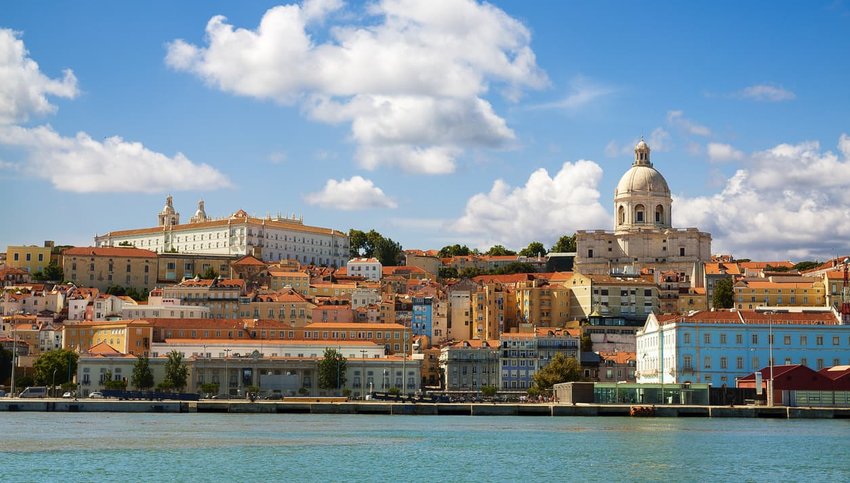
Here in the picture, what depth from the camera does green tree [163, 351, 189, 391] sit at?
96875 millimetres

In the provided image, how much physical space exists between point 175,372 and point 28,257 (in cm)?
6823

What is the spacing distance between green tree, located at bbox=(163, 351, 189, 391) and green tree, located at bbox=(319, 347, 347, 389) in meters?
9.44

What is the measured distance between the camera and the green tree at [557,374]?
97750 mm

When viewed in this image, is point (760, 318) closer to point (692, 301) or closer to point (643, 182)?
point (692, 301)

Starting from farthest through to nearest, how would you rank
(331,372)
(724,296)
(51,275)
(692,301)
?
(51,275), (692,301), (724,296), (331,372)

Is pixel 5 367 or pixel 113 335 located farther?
pixel 113 335

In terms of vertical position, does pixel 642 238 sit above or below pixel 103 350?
above

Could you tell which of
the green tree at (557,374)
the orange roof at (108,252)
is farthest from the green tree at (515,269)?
the green tree at (557,374)

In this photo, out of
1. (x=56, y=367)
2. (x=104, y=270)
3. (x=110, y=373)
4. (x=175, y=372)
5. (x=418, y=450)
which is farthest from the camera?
(x=104, y=270)

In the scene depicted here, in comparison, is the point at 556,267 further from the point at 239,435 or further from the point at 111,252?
the point at 239,435

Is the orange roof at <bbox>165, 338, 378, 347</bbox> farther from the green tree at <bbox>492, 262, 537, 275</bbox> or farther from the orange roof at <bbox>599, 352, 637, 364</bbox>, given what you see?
the green tree at <bbox>492, 262, 537, 275</bbox>

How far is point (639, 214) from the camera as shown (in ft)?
487

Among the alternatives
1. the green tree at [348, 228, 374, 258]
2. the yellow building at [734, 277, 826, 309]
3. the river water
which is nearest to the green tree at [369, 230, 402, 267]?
the green tree at [348, 228, 374, 258]

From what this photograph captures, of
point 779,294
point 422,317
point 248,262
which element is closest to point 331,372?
point 422,317
